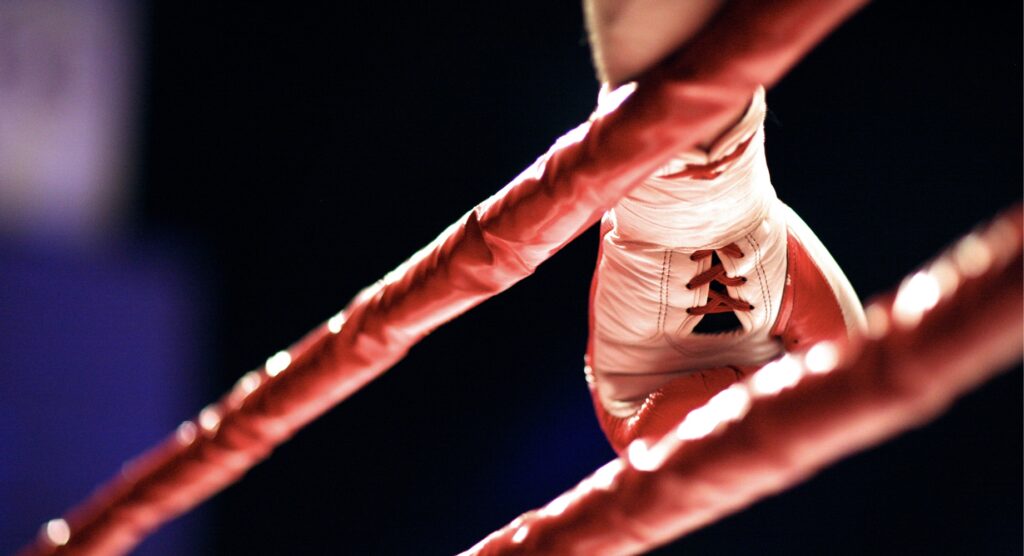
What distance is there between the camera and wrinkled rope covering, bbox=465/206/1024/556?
389 mm

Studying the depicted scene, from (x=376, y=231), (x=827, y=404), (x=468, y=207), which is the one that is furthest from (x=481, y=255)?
(x=376, y=231)

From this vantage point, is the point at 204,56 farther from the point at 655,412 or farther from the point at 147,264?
the point at 655,412

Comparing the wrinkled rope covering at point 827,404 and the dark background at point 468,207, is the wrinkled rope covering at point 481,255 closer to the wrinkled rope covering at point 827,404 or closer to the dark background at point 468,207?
the wrinkled rope covering at point 827,404

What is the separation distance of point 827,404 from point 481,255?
426 mm

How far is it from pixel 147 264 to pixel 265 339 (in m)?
0.58

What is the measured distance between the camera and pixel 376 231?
2.18 meters

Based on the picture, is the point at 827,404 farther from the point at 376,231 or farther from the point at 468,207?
the point at 376,231

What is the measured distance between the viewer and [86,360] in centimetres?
260

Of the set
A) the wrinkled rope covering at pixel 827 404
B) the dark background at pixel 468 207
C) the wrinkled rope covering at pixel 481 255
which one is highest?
the dark background at pixel 468 207

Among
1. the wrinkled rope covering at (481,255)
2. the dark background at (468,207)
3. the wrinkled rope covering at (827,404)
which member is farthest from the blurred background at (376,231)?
the wrinkled rope covering at (827,404)

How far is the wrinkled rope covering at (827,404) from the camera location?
0.39m

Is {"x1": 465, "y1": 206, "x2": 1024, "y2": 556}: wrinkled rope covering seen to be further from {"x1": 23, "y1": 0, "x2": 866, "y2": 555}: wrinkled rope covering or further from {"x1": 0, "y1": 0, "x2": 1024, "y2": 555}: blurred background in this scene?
{"x1": 0, "y1": 0, "x2": 1024, "y2": 555}: blurred background

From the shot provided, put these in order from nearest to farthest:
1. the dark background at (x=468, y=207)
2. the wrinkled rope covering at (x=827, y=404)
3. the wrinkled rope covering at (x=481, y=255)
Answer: the wrinkled rope covering at (x=827, y=404), the wrinkled rope covering at (x=481, y=255), the dark background at (x=468, y=207)

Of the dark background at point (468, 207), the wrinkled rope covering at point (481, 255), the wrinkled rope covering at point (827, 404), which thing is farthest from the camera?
the dark background at point (468, 207)
